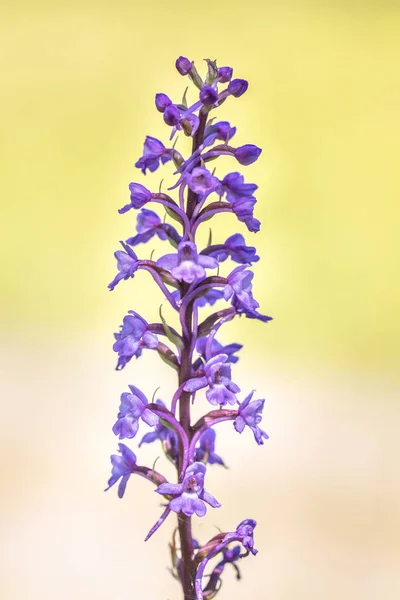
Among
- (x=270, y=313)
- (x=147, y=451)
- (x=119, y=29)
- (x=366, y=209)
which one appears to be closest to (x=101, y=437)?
(x=147, y=451)

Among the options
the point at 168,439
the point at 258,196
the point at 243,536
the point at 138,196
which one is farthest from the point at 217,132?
the point at 258,196

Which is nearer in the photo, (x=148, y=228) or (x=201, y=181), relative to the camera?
(x=201, y=181)

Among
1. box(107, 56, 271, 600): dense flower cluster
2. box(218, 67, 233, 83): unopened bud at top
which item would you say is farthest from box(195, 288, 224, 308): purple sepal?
box(218, 67, 233, 83): unopened bud at top

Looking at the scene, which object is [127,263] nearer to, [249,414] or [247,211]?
[247,211]

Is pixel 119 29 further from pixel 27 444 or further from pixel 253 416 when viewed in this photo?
pixel 253 416

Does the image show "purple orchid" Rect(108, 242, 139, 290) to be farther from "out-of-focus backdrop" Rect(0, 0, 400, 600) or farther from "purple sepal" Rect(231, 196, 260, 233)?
"out-of-focus backdrop" Rect(0, 0, 400, 600)

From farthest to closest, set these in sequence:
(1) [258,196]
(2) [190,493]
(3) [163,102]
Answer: (1) [258,196], (3) [163,102], (2) [190,493]
